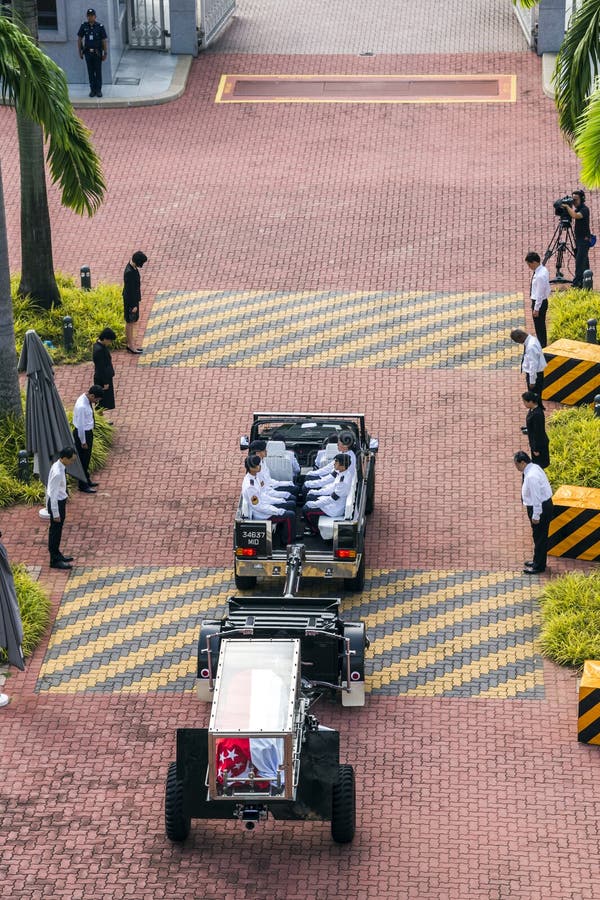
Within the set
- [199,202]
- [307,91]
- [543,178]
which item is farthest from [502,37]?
[199,202]

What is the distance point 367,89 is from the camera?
36094 mm

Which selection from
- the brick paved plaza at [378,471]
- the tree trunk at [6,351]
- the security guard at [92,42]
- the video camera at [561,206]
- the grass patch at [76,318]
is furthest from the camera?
the security guard at [92,42]

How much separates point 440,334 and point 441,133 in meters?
7.91

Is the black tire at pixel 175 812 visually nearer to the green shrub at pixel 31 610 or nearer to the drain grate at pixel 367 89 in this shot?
the green shrub at pixel 31 610

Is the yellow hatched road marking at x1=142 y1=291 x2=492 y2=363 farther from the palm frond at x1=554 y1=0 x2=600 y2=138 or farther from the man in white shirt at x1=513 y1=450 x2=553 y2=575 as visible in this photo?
the man in white shirt at x1=513 y1=450 x2=553 y2=575

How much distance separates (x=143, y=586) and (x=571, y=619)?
5.17 metres

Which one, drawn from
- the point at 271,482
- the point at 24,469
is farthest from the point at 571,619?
the point at 24,469

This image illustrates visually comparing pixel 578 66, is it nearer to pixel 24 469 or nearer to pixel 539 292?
pixel 539 292

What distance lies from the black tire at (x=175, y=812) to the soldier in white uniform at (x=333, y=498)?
4.63 metres

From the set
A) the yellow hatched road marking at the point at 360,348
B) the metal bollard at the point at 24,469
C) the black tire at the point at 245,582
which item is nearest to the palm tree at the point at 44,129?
Result: the metal bollard at the point at 24,469

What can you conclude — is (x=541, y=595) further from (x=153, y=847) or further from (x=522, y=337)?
(x=153, y=847)

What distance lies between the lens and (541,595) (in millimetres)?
20984

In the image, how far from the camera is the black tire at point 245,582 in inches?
825

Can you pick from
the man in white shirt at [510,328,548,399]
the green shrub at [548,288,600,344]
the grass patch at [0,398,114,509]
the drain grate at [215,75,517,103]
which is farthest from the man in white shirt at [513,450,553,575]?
the drain grate at [215,75,517,103]
